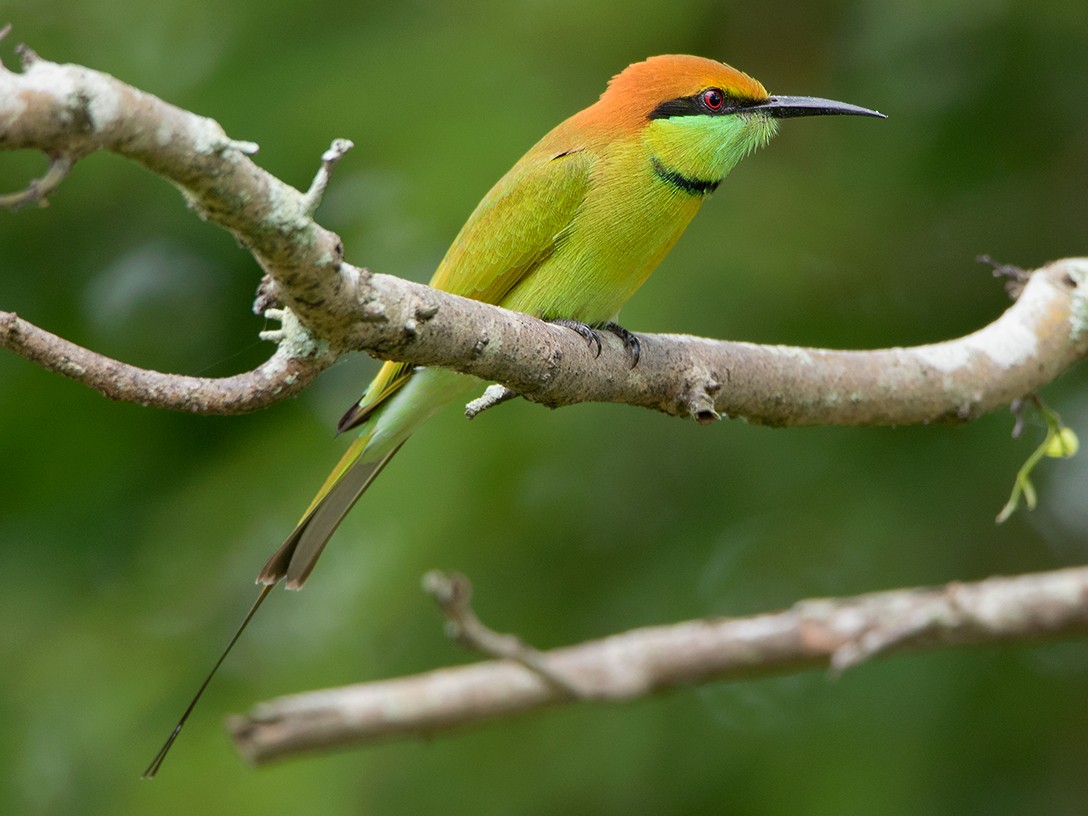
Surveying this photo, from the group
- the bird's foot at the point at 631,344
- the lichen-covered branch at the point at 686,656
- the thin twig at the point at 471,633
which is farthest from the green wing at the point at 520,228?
the lichen-covered branch at the point at 686,656

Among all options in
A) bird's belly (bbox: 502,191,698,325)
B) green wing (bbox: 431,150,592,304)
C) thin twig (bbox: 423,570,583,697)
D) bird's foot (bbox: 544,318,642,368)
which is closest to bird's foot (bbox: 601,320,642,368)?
bird's foot (bbox: 544,318,642,368)

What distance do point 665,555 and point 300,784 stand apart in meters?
1.01

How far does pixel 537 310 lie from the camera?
2.29 m

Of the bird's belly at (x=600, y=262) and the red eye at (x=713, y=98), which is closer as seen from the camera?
the bird's belly at (x=600, y=262)

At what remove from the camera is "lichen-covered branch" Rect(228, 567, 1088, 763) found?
97.0 inches

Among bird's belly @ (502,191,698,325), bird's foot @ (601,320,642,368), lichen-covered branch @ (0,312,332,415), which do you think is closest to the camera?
lichen-covered branch @ (0,312,332,415)

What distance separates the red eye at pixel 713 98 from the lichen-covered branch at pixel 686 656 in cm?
110

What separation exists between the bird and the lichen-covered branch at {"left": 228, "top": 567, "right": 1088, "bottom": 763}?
0.38 m

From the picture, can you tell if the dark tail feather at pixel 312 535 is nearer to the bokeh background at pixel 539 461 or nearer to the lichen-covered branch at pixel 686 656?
the bokeh background at pixel 539 461

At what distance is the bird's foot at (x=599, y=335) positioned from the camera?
189cm

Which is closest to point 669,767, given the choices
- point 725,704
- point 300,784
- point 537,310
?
point 725,704

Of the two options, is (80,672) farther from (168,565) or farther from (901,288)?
(901,288)

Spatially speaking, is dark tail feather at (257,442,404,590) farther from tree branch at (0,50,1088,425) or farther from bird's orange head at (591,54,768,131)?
bird's orange head at (591,54,768,131)

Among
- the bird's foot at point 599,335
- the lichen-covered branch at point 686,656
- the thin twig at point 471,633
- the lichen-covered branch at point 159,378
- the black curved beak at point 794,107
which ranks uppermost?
the black curved beak at point 794,107
